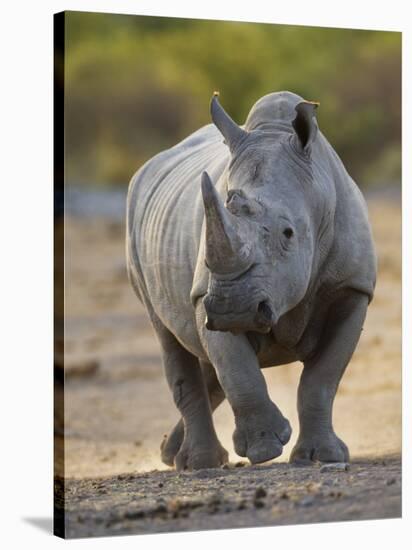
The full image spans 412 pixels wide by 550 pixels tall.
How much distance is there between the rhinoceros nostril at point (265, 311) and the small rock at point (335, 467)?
1135 mm

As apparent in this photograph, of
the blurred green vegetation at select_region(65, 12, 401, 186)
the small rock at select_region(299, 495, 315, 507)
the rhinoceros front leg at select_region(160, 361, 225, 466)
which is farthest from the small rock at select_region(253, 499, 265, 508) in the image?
the blurred green vegetation at select_region(65, 12, 401, 186)

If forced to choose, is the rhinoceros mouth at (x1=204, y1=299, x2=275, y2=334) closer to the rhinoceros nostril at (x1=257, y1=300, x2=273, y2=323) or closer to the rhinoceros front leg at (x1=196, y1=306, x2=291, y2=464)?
the rhinoceros nostril at (x1=257, y1=300, x2=273, y2=323)

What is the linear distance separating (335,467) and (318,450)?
240 millimetres

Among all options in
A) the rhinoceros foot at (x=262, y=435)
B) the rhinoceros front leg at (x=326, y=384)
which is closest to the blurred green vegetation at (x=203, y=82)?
the rhinoceros front leg at (x=326, y=384)

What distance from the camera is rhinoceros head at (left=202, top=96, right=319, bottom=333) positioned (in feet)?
27.2

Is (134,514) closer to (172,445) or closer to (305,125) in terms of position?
(305,125)

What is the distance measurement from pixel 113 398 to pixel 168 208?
6283 mm

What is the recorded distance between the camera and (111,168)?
21.4m

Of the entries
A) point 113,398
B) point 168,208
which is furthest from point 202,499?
point 113,398

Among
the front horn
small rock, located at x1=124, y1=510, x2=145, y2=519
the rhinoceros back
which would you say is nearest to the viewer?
the front horn

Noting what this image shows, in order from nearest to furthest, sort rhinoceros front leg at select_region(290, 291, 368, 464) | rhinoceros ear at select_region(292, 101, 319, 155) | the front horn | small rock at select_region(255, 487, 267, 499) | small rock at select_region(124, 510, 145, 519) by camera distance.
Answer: the front horn < small rock at select_region(124, 510, 145, 519) < small rock at select_region(255, 487, 267, 499) < rhinoceros ear at select_region(292, 101, 319, 155) < rhinoceros front leg at select_region(290, 291, 368, 464)

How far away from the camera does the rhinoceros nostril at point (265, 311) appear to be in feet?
27.5

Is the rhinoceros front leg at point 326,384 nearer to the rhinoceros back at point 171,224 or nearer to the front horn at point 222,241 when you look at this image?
the rhinoceros back at point 171,224

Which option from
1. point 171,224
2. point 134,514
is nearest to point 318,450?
point 134,514
